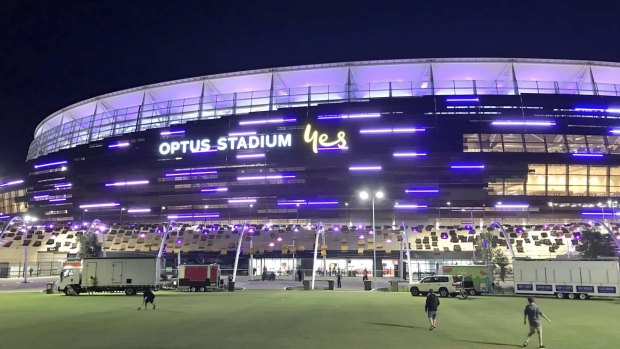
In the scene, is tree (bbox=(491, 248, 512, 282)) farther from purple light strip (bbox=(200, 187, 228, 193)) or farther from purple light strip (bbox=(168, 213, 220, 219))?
purple light strip (bbox=(168, 213, 220, 219))

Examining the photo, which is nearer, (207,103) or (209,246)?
(209,246)

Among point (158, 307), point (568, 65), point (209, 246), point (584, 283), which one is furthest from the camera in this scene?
point (568, 65)

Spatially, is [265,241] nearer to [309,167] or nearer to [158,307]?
[309,167]

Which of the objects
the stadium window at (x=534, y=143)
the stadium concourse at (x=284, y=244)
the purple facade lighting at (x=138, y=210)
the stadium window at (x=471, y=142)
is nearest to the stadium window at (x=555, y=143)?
the stadium window at (x=534, y=143)

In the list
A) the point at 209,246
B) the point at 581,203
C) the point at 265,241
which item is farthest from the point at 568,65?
the point at 209,246

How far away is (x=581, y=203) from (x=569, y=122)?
12.3 metres

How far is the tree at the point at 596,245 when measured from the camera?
4531 centimetres

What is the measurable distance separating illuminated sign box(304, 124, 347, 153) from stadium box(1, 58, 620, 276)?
18cm

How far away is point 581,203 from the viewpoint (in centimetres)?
6494

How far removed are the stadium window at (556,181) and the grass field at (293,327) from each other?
1736 inches

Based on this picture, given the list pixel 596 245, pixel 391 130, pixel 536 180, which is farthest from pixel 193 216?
pixel 596 245

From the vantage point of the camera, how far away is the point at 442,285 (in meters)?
34.7

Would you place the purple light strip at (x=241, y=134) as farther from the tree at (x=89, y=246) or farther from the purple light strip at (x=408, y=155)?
the tree at (x=89, y=246)

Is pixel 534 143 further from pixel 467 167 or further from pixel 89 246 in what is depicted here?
pixel 89 246
